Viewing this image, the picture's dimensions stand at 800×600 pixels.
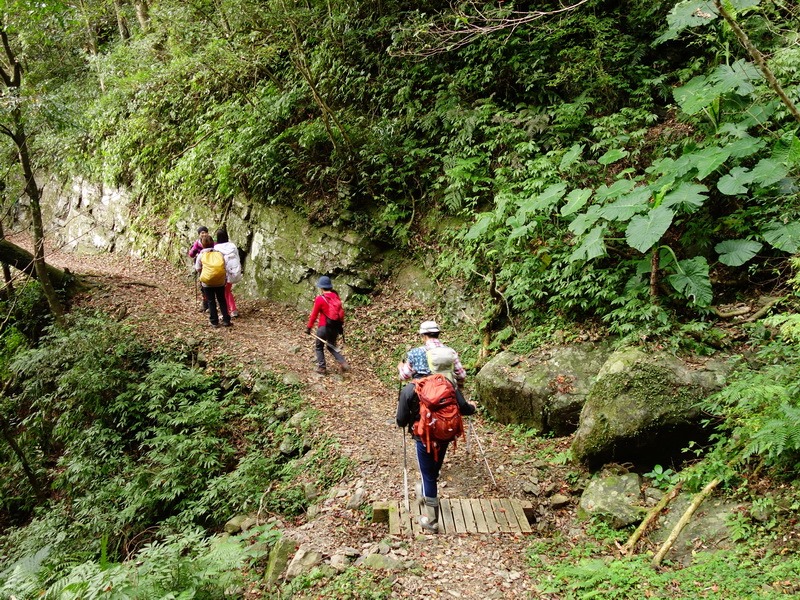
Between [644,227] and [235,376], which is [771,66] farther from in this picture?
[235,376]

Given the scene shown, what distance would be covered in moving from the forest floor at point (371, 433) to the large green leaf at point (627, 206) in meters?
3.29

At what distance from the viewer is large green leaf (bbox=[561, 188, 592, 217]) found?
24.8 ft

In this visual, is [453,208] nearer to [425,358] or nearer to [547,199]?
[547,199]

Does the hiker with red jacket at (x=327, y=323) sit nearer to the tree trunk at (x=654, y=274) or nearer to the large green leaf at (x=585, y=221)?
the large green leaf at (x=585, y=221)

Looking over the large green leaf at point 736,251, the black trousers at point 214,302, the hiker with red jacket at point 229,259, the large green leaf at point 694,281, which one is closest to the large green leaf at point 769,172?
the large green leaf at point 736,251

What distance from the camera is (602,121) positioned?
8.80 meters

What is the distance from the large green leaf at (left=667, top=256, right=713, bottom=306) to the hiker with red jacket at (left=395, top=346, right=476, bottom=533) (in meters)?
3.32

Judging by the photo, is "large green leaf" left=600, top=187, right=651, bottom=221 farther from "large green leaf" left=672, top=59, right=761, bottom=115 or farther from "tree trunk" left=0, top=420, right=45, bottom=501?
"tree trunk" left=0, top=420, right=45, bottom=501

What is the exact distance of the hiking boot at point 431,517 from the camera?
5.22 metres

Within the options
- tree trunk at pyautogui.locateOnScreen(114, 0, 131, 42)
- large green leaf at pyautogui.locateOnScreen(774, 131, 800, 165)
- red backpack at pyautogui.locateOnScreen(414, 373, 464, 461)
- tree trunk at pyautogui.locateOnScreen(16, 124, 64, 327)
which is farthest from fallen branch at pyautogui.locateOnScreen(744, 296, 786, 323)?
tree trunk at pyautogui.locateOnScreen(114, 0, 131, 42)

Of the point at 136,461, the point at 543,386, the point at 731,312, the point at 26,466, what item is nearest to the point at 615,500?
the point at 543,386

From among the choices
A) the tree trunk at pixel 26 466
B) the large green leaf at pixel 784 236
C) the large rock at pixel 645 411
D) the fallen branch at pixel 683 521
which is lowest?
the tree trunk at pixel 26 466

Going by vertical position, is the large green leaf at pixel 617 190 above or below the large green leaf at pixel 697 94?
below

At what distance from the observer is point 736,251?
644 cm
